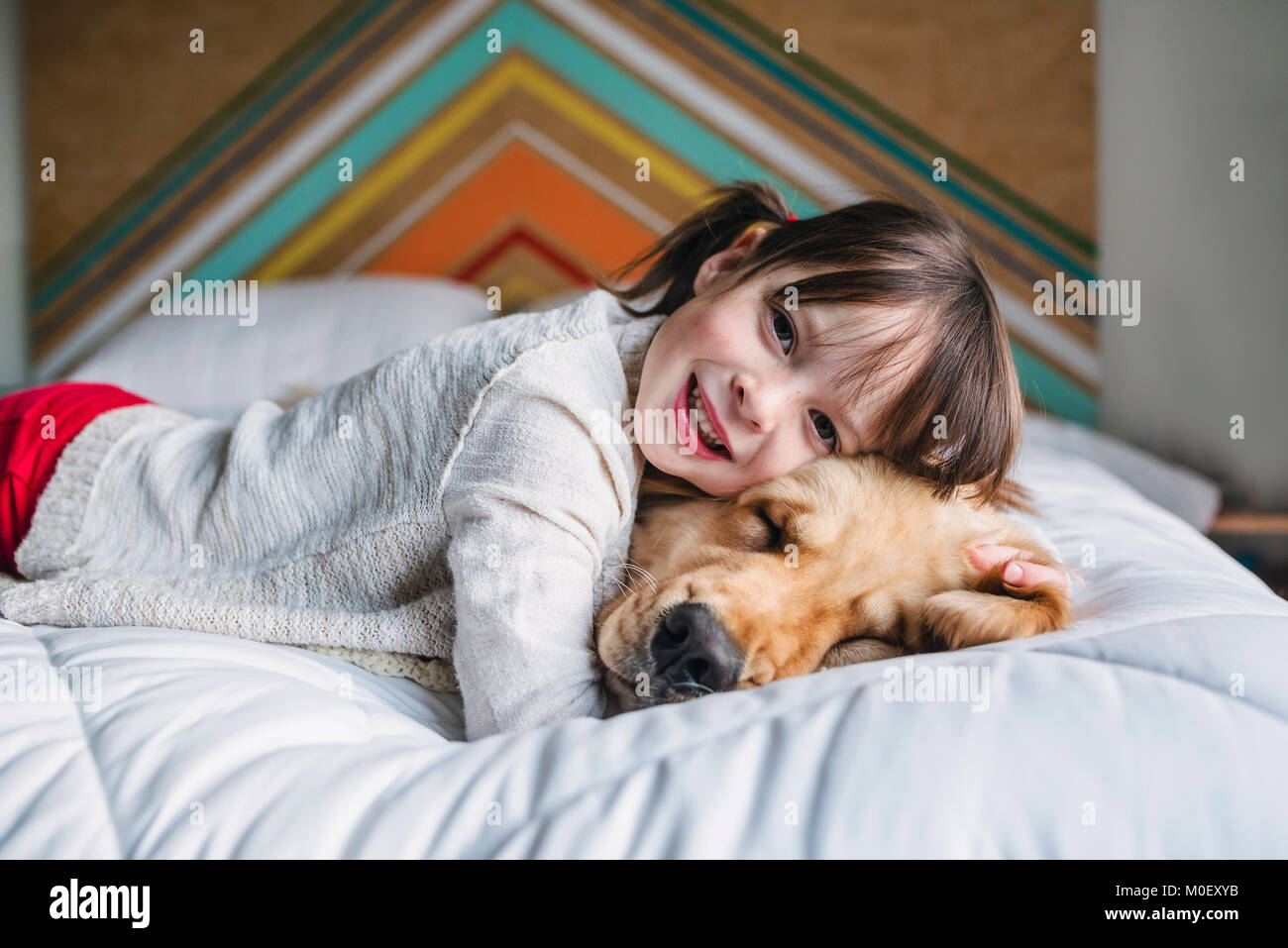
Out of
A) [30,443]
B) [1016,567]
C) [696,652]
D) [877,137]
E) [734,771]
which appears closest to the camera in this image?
[734,771]

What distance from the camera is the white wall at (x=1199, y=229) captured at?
2555 millimetres

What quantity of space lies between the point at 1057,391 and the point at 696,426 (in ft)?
9.21

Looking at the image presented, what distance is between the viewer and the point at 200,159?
376 centimetres

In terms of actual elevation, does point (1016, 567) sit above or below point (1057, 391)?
below

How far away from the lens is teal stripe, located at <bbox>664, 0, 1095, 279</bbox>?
3.53 m

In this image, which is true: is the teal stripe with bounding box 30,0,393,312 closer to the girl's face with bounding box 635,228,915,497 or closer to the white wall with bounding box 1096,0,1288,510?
the white wall with bounding box 1096,0,1288,510

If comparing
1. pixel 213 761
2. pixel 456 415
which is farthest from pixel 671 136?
pixel 213 761

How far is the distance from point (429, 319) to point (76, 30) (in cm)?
216

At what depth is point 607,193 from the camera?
12.0 feet

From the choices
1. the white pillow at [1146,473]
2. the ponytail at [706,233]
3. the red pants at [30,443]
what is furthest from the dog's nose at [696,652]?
the white pillow at [1146,473]

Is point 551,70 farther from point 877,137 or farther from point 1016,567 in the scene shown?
point 1016,567

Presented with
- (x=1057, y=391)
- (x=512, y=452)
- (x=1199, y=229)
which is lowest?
(x=512, y=452)

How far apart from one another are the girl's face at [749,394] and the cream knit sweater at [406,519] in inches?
2.7

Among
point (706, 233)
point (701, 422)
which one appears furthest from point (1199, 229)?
point (701, 422)
